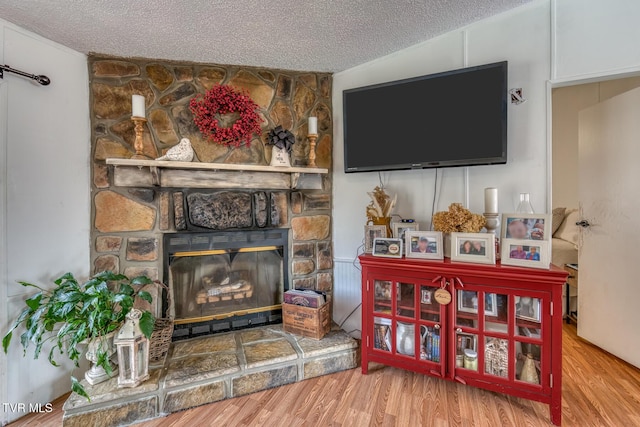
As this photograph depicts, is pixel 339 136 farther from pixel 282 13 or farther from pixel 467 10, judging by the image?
pixel 467 10

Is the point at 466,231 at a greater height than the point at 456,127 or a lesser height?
lesser

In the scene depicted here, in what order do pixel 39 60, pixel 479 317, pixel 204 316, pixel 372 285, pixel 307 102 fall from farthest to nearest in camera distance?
1. pixel 307 102
2. pixel 204 316
3. pixel 372 285
4. pixel 39 60
5. pixel 479 317

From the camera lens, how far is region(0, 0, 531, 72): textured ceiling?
1486mm

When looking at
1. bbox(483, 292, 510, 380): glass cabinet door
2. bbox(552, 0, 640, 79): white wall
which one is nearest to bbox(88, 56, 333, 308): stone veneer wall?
bbox(483, 292, 510, 380): glass cabinet door

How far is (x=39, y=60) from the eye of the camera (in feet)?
5.36

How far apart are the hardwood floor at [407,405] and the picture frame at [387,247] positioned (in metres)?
0.79

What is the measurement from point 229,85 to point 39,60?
1.06 m

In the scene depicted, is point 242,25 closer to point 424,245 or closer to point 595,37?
point 424,245

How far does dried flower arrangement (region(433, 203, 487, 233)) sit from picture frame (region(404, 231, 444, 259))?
6 cm

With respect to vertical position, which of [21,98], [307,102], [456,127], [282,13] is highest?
[282,13]

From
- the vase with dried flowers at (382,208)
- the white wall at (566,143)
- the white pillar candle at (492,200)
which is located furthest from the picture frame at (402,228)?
the white wall at (566,143)

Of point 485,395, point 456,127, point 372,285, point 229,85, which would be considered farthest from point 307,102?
point 485,395

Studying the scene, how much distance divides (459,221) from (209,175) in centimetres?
160

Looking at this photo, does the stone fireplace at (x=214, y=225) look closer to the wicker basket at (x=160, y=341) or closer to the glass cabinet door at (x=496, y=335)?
the wicker basket at (x=160, y=341)
